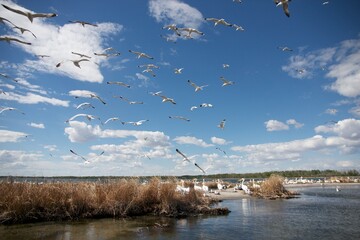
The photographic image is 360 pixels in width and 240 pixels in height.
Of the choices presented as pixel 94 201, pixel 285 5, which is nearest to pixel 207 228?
pixel 94 201

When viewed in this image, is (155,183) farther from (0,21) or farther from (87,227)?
(0,21)

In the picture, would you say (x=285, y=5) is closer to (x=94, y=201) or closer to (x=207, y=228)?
(x=207, y=228)

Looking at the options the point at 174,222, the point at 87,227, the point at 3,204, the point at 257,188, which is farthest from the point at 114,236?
the point at 257,188

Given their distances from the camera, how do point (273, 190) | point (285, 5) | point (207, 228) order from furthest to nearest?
point (273, 190) → point (207, 228) → point (285, 5)

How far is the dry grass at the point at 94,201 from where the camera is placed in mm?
18484

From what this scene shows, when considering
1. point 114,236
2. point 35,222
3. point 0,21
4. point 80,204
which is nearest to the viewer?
point 0,21

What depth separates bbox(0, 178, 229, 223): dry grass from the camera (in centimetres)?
1848

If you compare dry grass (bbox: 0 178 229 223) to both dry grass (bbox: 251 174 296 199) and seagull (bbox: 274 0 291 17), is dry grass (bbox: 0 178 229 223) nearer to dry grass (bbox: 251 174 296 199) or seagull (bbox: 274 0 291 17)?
dry grass (bbox: 251 174 296 199)

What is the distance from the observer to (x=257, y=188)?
38.4 meters

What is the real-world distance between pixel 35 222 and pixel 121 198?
5004 mm

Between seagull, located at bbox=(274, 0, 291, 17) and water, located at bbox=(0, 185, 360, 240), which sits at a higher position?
Answer: seagull, located at bbox=(274, 0, 291, 17)

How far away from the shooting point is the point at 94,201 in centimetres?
2055

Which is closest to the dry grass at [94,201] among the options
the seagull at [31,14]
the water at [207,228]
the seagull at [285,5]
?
the water at [207,228]

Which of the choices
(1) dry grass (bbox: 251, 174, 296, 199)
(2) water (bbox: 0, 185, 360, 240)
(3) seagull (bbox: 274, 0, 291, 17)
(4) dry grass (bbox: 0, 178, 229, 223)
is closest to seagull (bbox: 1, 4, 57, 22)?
(3) seagull (bbox: 274, 0, 291, 17)
